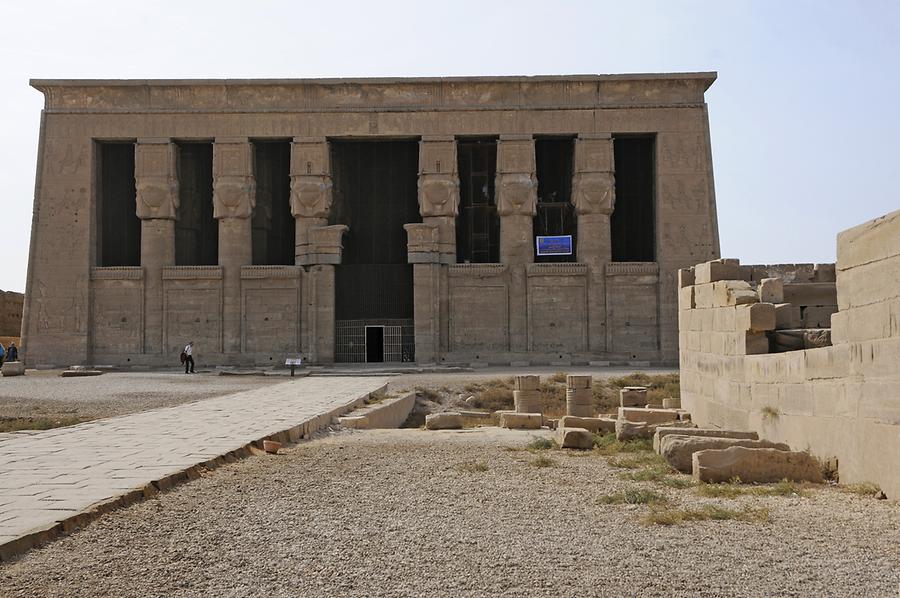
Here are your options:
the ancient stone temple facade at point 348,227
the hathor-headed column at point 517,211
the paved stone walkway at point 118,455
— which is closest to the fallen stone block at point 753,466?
the paved stone walkway at point 118,455

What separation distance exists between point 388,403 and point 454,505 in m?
10.3

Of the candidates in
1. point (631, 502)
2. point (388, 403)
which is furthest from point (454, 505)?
point (388, 403)

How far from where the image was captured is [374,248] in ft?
109

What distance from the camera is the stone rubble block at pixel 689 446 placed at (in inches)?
292

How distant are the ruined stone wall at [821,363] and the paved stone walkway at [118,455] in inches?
214

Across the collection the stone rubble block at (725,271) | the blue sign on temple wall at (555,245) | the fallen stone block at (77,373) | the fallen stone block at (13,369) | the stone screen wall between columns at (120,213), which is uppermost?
the stone screen wall between columns at (120,213)

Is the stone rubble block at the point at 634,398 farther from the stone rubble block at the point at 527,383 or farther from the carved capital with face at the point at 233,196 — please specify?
the carved capital with face at the point at 233,196

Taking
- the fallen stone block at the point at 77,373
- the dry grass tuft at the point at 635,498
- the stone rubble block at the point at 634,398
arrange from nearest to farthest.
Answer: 1. the dry grass tuft at the point at 635,498
2. the stone rubble block at the point at 634,398
3. the fallen stone block at the point at 77,373

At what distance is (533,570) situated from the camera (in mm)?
4293

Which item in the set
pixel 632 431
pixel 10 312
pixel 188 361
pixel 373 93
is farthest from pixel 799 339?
pixel 10 312

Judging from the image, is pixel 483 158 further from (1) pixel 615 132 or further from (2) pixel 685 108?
(2) pixel 685 108

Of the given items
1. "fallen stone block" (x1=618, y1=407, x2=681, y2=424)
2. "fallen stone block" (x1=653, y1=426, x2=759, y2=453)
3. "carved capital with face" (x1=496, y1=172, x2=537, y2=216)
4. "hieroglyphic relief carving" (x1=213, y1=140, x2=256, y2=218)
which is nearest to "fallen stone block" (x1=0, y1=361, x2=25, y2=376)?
"hieroglyphic relief carving" (x1=213, y1=140, x2=256, y2=218)

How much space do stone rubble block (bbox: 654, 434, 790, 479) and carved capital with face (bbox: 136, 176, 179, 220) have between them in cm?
2703

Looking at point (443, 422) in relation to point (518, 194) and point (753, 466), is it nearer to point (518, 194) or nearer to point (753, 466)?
point (753, 466)
